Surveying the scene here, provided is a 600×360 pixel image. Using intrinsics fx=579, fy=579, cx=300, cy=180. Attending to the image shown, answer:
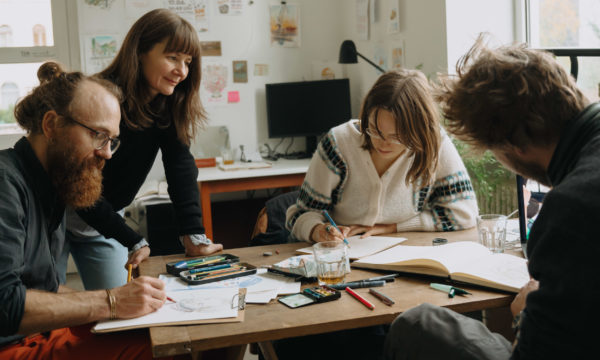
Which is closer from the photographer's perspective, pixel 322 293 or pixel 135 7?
pixel 322 293

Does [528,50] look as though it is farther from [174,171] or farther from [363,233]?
[174,171]

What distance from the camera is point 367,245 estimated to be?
176 cm

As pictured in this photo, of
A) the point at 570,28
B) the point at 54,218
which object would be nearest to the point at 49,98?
the point at 54,218

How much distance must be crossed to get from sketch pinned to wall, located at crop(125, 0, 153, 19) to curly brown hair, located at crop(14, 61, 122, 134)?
265 centimetres

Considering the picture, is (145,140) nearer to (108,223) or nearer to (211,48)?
(108,223)

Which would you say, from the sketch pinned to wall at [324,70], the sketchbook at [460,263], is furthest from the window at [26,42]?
the sketchbook at [460,263]

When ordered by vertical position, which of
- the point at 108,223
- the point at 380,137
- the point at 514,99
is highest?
→ the point at 514,99

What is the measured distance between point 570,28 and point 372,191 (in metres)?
1.48

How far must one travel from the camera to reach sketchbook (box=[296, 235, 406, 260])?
1.67 m

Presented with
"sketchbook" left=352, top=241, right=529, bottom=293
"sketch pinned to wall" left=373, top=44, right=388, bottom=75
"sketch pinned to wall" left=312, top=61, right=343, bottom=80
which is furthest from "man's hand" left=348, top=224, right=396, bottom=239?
"sketch pinned to wall" left=312, top=61, right=343, bottom=80

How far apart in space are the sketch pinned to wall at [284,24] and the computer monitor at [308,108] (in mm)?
381

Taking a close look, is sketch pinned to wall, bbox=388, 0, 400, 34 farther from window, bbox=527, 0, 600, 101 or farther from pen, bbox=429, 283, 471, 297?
pen, bbox=429, 283, 471, 297

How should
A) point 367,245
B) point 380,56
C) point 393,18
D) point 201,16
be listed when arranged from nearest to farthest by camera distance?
point 367,245
point 393,18
point 380,56
point 201,16

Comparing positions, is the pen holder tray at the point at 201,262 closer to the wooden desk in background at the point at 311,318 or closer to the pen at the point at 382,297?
the wooden desk in background at the point at 311,318
